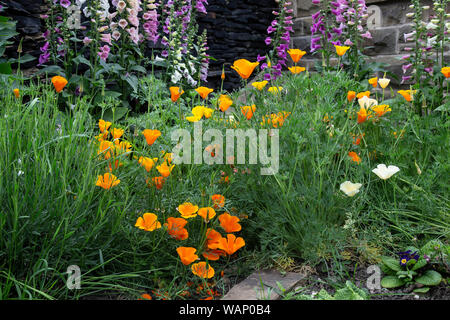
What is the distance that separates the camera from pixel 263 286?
59.6 inches

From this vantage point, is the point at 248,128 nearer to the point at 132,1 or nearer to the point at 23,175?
the point at 23,175

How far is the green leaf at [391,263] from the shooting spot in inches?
59.9

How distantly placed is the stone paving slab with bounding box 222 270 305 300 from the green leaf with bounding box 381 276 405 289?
0.94ft

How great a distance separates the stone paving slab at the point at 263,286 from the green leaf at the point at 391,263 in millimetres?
305

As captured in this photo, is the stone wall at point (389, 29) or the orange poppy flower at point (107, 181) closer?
the orange poppy flower at point (107, 181)

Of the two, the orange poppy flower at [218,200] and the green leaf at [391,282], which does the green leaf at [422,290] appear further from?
the orange poppy flower at [218,200]

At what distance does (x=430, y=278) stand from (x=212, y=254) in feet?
2.53

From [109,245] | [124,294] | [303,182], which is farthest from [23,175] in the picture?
[303,182]

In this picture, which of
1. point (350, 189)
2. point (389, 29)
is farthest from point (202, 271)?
point (389, 29)

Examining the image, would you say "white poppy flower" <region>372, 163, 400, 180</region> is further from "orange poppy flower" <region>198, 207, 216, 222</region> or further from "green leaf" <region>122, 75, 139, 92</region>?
"green leaf" <region>122, 75, 139, 92</region>

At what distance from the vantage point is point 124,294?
1.50 meters

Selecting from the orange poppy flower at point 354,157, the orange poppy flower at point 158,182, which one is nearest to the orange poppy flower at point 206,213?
the orange poppy flower at point 158,182

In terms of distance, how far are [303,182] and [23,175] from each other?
107cm

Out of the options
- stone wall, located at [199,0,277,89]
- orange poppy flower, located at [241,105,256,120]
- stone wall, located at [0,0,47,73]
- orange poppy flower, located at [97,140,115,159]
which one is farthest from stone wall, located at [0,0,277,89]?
orange poppy flower, located at [97,140,115,159]
